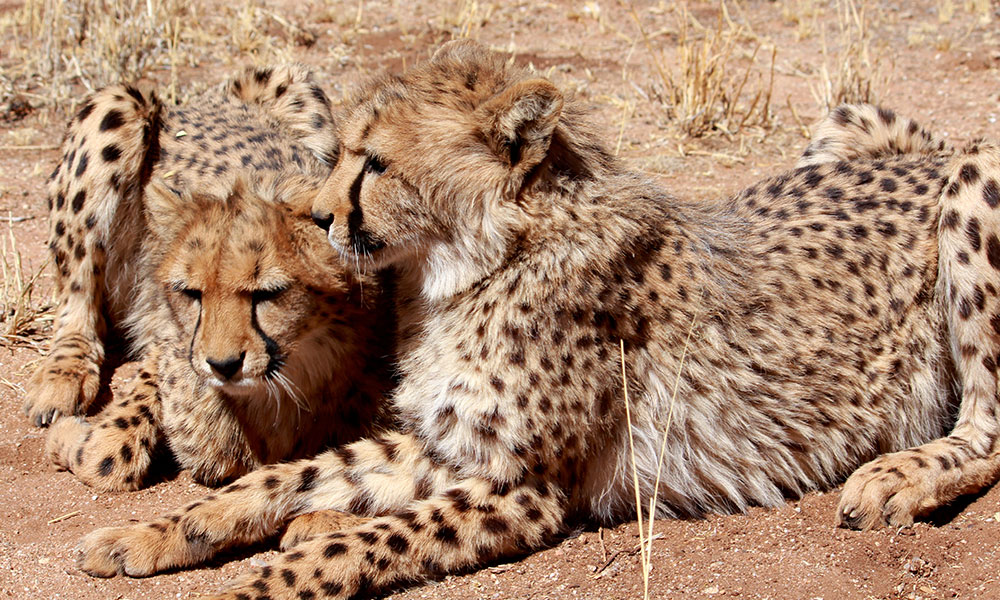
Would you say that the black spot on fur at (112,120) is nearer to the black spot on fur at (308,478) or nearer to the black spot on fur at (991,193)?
the black spot on fur at (308,478)

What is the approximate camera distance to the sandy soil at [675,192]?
9.32ft

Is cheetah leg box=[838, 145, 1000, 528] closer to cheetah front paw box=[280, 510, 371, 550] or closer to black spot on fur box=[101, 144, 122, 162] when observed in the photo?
cheetah front paw box=[280, 510, 371, 550]

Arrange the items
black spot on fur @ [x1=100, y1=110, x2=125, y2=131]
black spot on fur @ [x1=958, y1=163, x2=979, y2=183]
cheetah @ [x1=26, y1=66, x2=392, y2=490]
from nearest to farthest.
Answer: cheetah @ [x1=26, y1=66, x2=392, y2=490]
black spot on fur @ [x1=958, y1=163, x2=979, y2=183]
black spot on fur @ [x1=100, y1=110, x2=125, y2=131]

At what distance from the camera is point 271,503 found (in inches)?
122

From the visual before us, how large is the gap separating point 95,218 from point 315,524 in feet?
5.76

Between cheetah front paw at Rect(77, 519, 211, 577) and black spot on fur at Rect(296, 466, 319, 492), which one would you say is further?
black spot on fur at Rect(296, 466, 319, 492)

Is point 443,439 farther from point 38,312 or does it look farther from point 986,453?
point 38,312

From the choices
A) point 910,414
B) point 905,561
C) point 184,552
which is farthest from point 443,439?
point 910,414

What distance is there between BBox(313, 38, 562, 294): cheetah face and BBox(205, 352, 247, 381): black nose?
39cm

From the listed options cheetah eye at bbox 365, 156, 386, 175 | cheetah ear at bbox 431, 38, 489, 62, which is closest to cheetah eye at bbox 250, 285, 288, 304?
cheetah eye at bbox 365, 156, 386, 175

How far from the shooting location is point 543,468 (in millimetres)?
2965

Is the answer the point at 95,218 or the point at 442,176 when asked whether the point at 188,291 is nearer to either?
the point at 442,176

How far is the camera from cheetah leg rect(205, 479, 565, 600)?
2.77 m

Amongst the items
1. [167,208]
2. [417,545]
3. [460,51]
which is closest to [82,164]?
[167,208]
